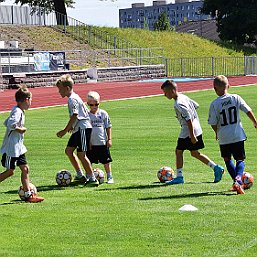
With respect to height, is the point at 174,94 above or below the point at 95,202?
above

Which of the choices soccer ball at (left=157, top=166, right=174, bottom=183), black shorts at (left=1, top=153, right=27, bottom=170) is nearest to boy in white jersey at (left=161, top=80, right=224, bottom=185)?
soccer ball at (left=157, top=166, right=174, bottom=183)

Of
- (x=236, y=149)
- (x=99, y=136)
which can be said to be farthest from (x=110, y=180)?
(x=236, y=149)

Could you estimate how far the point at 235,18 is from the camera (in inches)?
3287

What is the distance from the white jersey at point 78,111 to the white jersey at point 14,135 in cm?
132

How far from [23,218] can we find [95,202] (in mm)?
1240

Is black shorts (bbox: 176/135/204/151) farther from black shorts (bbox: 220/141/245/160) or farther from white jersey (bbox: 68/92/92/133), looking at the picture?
white jersey (bbox: 68/92/92/133)

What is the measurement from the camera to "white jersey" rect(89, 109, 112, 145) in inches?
497

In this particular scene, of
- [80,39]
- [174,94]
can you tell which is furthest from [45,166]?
[80,39]

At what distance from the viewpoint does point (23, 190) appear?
11008 millimetres

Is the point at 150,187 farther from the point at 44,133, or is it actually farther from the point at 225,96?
the point at 44,133

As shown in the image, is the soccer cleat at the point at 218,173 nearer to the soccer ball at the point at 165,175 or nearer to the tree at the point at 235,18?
the soccer ball at the point at 165,175

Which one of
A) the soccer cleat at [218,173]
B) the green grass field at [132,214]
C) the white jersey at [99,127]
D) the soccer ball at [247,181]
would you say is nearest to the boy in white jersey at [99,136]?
the white jersey at [99,127]

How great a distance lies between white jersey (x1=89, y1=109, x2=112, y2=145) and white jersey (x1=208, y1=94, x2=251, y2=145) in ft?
6.41

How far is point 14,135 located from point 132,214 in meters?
2.15
